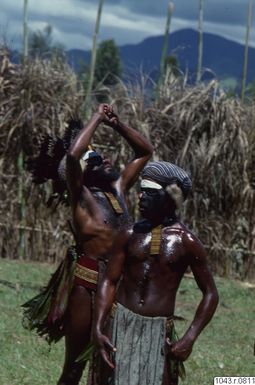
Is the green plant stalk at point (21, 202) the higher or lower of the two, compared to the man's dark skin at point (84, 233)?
lower

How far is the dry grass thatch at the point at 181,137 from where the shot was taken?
448 inches

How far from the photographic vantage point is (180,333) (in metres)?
8.27

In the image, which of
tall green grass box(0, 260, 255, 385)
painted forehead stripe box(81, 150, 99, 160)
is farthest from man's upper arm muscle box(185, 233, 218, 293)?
tall green grass box(0, 260, 255, 385)

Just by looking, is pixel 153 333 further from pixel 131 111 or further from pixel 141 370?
pixel 131 111

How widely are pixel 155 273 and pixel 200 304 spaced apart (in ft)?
0.83

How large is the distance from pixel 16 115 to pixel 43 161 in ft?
17.7

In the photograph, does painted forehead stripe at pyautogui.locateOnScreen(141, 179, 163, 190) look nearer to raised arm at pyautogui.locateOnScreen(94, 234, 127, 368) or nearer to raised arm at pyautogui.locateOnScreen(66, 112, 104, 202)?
raised arm at pyautogui.locateOnScreen(94, 234, 127, 368)

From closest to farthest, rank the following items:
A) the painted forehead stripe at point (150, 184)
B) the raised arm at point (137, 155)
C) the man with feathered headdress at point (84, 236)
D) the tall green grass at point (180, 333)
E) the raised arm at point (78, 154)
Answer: the painted forehead stripe at point (150, 184), the raised arm at point (78, 154), the man with feathered headdress at point (84, 236), the raised arm at point (137, 155), the tall green grass at point (180, 333)

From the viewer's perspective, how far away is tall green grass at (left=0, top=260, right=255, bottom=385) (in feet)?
21.8

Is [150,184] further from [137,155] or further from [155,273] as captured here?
[137,155]

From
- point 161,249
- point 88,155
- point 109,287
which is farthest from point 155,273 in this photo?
point 88,155

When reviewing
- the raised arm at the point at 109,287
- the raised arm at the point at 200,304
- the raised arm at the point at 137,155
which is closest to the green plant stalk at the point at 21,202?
the raised arm at the point at 137,155

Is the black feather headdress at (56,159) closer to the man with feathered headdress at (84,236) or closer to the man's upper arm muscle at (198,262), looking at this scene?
the man with feathered headdress at (84,236)

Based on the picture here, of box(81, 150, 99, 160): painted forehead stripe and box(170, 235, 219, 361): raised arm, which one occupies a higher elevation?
box(81, 150, 99, 160): painted forehead stripe
